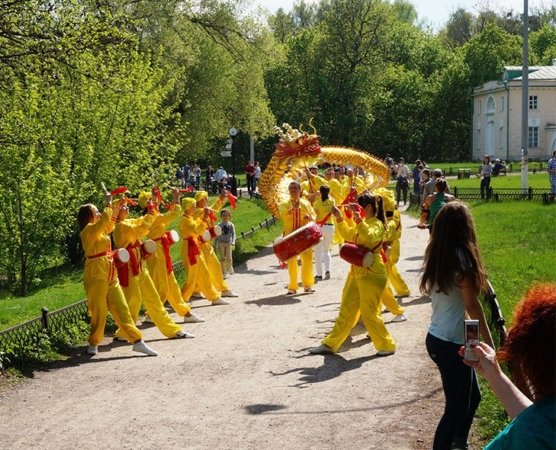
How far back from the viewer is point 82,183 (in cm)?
1989

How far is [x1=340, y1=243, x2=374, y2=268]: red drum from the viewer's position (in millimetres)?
9695

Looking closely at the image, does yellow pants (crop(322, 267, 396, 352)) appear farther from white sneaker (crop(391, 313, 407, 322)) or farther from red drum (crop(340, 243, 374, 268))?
white sneaker (crop(391, 313, 407, 322))

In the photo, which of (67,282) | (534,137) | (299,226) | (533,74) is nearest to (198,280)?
(299,226)

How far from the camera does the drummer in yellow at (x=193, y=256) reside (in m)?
13.9

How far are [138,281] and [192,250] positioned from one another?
8.17 ft

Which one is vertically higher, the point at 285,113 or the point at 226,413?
the point at 285,113

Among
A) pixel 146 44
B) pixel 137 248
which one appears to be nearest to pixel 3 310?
pixel 137 248

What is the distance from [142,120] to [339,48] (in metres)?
42.4

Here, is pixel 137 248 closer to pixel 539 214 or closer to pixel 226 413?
pixel 226 413

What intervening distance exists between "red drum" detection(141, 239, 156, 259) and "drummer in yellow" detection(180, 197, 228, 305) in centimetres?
206

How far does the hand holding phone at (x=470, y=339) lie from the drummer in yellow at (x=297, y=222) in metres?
10.9

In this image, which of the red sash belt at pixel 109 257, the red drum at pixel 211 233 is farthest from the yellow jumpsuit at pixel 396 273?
the red sash belt at pixel 109 257

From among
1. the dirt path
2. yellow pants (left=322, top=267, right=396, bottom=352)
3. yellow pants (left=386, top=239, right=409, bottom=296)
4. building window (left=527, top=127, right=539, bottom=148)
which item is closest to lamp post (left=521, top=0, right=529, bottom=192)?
yellow pants (left=386, top=239, right=409, bottom=296)

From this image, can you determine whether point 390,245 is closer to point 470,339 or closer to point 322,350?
point 322,350
